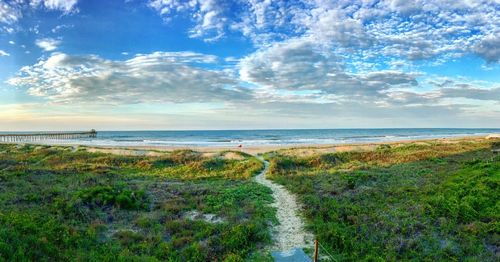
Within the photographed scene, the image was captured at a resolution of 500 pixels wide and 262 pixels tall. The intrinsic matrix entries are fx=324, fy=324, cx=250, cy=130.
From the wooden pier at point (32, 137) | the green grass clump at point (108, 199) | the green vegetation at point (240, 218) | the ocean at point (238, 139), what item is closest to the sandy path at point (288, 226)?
the green vegetation at point (240, 218)

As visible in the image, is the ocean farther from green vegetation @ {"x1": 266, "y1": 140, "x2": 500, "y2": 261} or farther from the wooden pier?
green vegetation @ {"x1": 266, "y1": 140, "x2": 500, "y2": 261}

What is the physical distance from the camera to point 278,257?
10.7 metres

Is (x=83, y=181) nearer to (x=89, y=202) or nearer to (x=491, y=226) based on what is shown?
(x=89, y=202)

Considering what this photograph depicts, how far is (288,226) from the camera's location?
527 inches

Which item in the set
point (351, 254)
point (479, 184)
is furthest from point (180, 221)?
point (479, 184)

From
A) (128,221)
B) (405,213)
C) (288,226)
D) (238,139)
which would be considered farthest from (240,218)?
(238,139)

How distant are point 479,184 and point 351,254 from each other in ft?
35.7

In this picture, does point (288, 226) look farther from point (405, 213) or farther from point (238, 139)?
point (238, 139)

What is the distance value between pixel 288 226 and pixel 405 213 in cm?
506

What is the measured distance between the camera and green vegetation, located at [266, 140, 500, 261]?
1088 centimetres

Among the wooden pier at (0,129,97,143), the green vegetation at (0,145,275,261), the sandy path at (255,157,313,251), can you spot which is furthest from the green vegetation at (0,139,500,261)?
the wooden pier at (0,129,97,143)

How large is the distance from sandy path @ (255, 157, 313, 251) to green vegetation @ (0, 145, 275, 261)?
0.48 metres

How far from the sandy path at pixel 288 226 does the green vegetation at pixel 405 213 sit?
467mm

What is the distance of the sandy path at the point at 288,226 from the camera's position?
11695 millimetres
